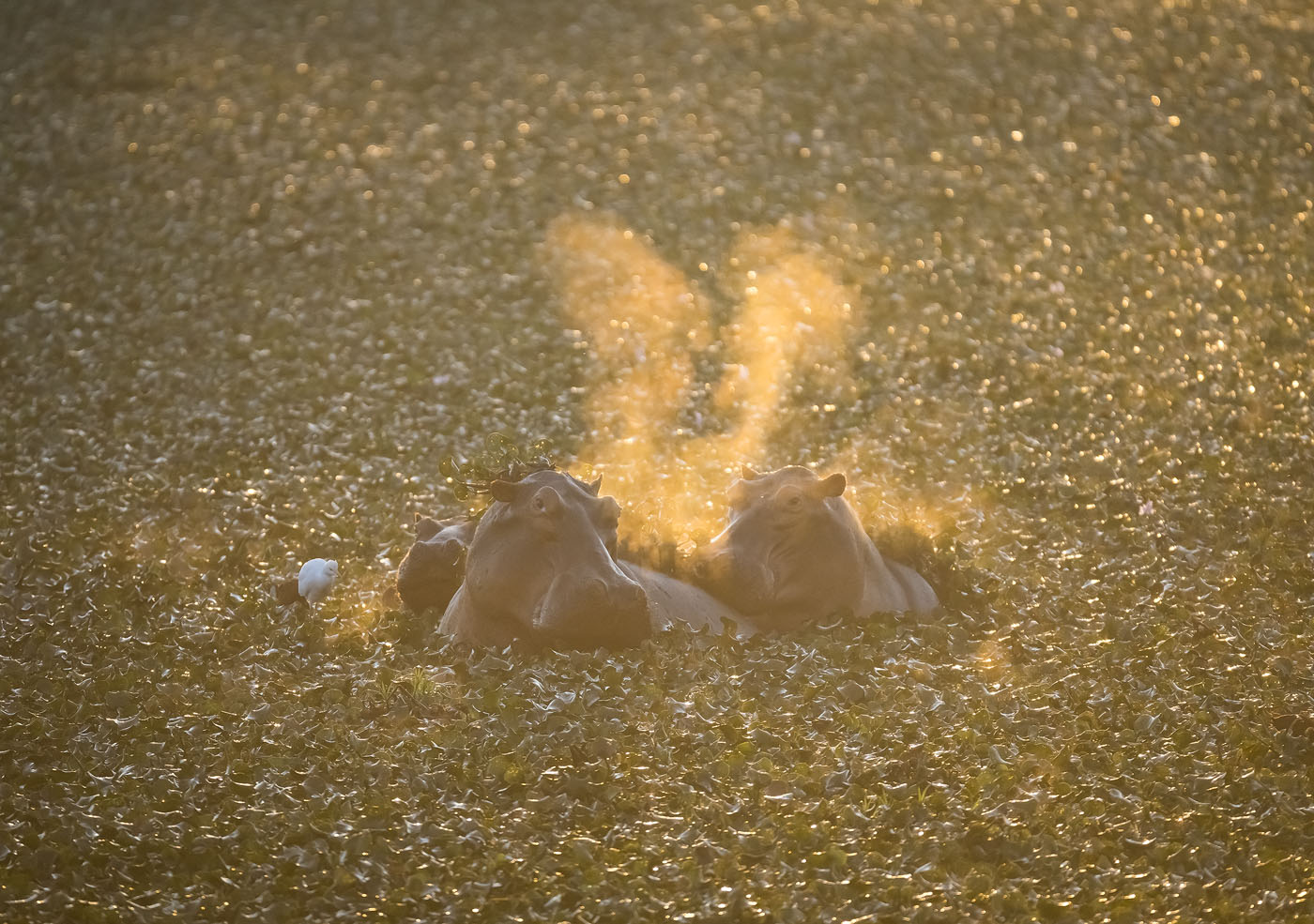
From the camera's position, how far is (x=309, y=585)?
1084cm

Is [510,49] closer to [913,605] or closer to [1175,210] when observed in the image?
[1175,210]

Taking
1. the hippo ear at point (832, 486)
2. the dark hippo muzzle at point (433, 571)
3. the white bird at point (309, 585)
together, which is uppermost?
the hippo ear at point (832, 486)

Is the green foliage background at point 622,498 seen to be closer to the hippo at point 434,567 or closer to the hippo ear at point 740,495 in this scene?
the hippo at point 434,567

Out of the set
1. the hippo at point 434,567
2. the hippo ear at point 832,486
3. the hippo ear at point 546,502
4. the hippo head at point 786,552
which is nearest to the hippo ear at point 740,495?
the hippo head at point 786,552

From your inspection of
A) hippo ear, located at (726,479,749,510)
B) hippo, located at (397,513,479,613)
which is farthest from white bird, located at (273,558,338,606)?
hippo ear, located at (726,479,749,510)

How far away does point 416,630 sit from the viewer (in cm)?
985

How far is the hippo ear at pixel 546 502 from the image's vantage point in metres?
8.82

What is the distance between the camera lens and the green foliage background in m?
8.06

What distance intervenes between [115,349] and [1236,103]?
16.1 meters

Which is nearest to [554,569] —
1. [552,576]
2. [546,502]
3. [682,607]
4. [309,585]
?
[552,576]

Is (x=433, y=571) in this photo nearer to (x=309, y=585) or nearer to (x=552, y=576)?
(x=552, y=576)

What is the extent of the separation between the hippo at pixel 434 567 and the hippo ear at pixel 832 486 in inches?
93.9

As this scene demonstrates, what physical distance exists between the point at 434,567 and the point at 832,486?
107 inches

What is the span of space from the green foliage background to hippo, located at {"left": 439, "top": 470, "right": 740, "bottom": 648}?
27cm
